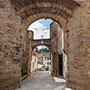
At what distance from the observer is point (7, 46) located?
358 centimetres

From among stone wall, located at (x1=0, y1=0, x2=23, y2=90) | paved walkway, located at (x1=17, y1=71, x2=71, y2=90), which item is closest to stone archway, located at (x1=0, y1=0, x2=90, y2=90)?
stone wall, located at (x1=0, y1=0, x2=23, y2=90)

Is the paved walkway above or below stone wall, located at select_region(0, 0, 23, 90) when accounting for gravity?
below

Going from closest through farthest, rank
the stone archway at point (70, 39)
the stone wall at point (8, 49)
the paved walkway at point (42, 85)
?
the stone wall at point (8, 49) < the stone archway at point (70, 39) < the paved walkway at point (42, 85)

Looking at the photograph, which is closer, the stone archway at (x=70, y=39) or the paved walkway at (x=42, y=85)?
the stone archway at (x=70, y=39)

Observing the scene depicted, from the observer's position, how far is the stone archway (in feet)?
11.6

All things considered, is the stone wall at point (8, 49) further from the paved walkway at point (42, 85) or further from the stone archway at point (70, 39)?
the paved walkway at point (42, 85)

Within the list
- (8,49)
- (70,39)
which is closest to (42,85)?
(8,49)

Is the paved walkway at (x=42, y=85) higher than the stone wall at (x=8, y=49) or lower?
lower

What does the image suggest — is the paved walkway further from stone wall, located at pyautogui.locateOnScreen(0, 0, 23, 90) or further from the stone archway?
stone wall, located at pyautogui.locateOnScreen(0, 0, 23, 90)

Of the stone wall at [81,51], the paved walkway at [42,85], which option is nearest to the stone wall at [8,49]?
the paved walkway at [42,85]

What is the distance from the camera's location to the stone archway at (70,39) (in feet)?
11.6

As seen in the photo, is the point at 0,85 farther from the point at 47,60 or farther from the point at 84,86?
the point at 47,60

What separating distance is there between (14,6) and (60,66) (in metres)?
6.52

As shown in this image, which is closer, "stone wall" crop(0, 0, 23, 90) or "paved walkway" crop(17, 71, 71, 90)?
"stone wall" crop(0, 0, 23, 90)
